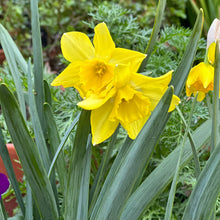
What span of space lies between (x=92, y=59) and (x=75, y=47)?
27 millimetres

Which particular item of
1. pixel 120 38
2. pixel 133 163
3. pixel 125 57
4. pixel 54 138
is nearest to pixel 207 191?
pixel 133 163

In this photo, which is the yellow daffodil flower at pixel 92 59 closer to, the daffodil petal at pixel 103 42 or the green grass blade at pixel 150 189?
the daffodil petal at pixel 103 42

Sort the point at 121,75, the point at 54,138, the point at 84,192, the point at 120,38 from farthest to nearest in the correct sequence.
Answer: the point at 120,38 → the point at 54,138 → the point at 84,192 → the point at 121,75

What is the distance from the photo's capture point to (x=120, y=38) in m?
1.05

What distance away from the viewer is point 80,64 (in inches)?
19.2

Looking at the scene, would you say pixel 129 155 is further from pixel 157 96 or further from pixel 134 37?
pixel 134 37

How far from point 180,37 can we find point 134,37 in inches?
5.6

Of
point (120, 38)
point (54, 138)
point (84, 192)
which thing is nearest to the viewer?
point (84, 192)

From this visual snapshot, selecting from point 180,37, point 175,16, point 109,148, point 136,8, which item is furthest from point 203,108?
point 175,16

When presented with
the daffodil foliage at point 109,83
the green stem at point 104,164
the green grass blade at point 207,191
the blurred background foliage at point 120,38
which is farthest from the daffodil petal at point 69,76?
the blurred background foliage at point 120,38

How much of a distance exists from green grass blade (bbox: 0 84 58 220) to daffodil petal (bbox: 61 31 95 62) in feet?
0.33

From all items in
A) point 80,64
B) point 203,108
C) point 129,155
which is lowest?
point 203,108

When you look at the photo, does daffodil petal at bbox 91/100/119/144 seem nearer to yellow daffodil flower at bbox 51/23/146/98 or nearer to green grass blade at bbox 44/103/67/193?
yellow daffodil flower at bbox 51/23/146/98

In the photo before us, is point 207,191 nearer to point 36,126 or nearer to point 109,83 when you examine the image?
point 109,83
